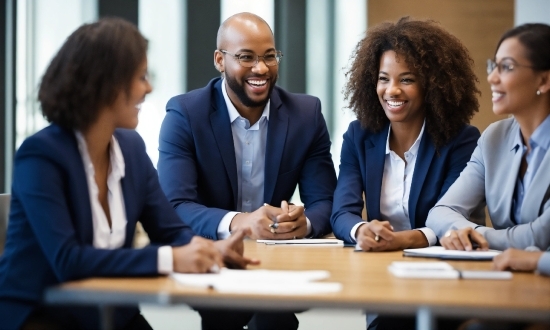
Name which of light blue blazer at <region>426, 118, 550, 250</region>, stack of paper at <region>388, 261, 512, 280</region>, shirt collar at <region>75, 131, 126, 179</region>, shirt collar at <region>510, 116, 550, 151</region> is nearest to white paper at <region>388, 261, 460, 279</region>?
stack of paper at <region>388, 261, 512, 280</region>

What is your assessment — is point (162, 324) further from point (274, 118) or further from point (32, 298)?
point (32, 298)

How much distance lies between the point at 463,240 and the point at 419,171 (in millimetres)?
687

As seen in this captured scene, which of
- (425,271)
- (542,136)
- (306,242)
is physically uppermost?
(542,136)

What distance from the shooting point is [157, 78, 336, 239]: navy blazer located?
3.34 meters

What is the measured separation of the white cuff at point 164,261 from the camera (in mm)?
1907

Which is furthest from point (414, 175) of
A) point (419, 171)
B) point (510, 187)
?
point (510, 187)

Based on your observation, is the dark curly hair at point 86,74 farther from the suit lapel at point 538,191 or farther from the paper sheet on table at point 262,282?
the suit lapel at point 538,191

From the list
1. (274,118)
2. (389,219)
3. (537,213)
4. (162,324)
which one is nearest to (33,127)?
(162,324)

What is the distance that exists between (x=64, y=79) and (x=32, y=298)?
580 mm

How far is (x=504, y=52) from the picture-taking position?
2.62 meters

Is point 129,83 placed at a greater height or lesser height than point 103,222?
greater

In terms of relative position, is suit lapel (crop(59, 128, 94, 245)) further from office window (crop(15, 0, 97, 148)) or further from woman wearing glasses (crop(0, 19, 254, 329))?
office window (crop(15, 0, 97, 148))

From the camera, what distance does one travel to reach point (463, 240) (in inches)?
95.9

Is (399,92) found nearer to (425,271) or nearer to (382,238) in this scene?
(382,238)
